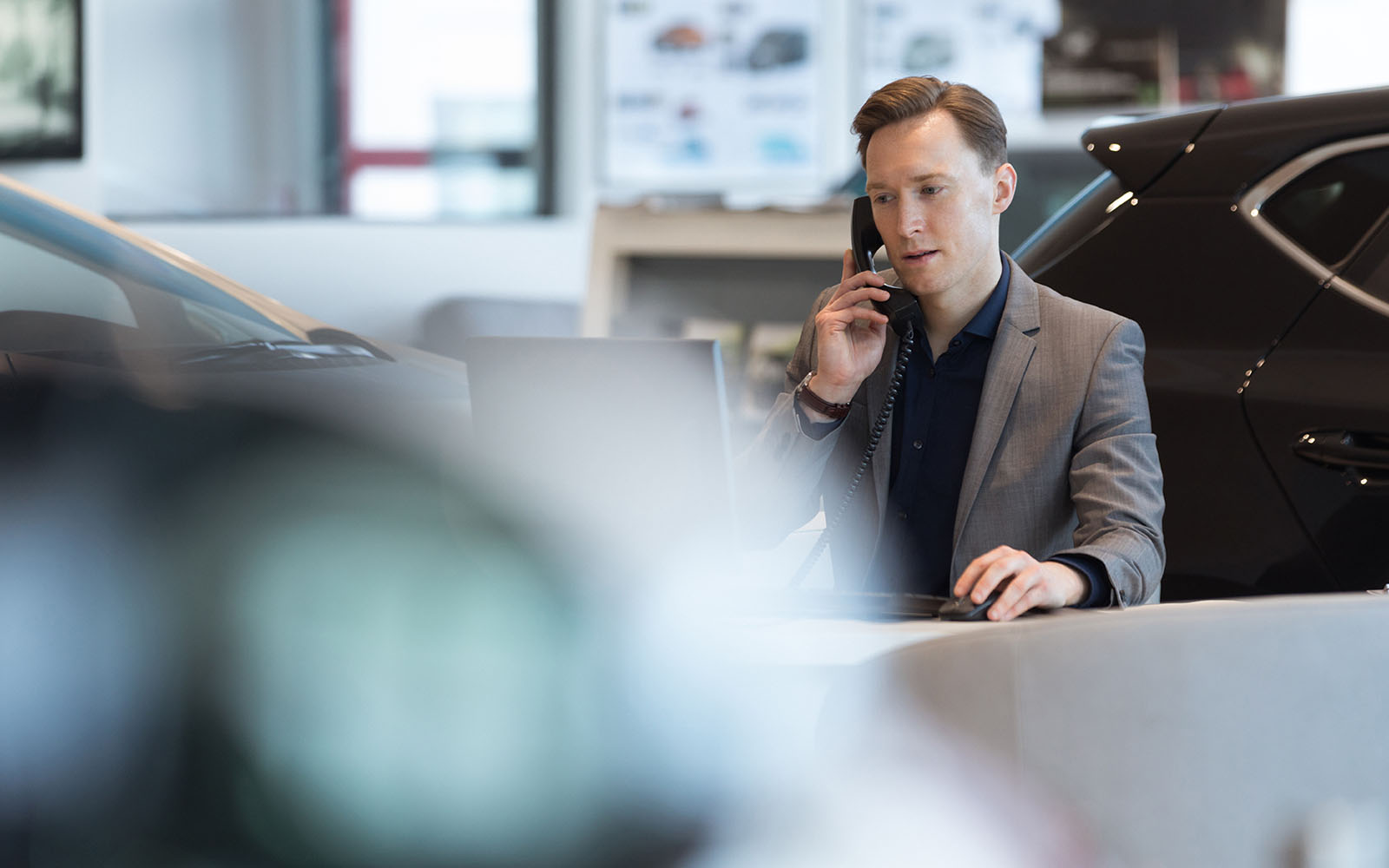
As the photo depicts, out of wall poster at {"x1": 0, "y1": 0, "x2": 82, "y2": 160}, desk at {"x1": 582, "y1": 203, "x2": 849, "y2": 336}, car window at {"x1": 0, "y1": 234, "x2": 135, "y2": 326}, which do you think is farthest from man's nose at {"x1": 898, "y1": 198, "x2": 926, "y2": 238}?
wall poster at {"x1": 0, "y1": 0, "x2": 82, "y2": 160}

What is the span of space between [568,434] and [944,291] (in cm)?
50

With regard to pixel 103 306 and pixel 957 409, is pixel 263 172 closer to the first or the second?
pixel 103 306

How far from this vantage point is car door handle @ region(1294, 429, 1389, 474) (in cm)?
152

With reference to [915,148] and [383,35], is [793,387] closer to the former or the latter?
[915,148]

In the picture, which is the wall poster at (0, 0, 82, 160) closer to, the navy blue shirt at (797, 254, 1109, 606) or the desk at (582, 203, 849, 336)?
the desk at (582, 203, 849, 336)

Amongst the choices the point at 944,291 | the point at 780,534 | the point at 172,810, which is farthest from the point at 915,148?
the point at 172,810

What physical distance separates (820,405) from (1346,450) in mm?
669

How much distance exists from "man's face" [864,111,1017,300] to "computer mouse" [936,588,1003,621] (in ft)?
1.20

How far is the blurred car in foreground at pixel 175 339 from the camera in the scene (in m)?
1.41

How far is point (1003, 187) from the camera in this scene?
52.3 inches

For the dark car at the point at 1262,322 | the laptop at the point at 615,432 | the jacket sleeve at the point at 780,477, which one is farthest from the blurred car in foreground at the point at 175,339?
the dark car at the point at 1262,322

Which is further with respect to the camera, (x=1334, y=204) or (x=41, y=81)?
(x=41, y=81)

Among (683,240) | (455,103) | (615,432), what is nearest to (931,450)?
(615,432)

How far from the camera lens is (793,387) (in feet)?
4.80
